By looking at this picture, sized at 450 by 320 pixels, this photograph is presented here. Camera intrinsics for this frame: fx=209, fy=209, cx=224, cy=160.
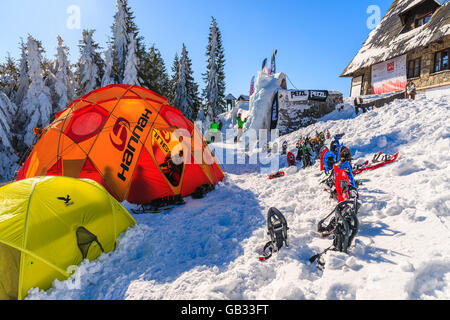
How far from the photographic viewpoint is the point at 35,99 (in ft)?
54.1

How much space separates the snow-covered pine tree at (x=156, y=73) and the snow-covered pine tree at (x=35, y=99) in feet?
28.4

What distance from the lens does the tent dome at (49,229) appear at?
2.64 metres

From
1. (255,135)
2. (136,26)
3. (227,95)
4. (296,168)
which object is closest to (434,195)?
(296,168)

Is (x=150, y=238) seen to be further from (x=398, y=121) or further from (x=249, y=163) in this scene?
(x=398, y=121)

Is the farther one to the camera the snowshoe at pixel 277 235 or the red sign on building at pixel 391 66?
the red sign on building at pixel 391 66

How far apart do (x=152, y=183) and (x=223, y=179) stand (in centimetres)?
301

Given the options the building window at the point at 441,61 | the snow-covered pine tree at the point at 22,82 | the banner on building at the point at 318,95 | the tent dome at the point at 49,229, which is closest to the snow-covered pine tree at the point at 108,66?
the snow-covered pine tree at the point at 22,82

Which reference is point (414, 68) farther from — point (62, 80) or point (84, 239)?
point (62, 80)

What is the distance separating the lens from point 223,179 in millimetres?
8242

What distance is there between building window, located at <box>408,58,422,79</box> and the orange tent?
17443 mm

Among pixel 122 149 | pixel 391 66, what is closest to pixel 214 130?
pixel 122 149

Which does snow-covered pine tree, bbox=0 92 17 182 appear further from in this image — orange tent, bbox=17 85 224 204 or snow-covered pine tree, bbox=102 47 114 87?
orange tent, bbox=17 85 224 204

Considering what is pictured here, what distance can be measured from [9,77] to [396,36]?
123 ft

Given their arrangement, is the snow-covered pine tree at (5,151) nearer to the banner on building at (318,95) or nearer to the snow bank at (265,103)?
the snow bank at (265,103)
